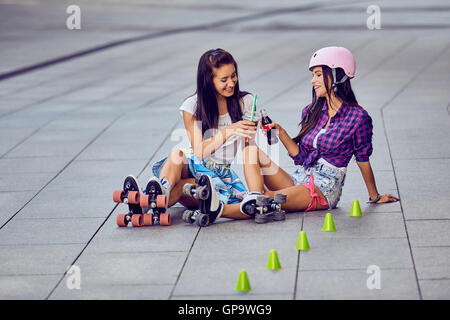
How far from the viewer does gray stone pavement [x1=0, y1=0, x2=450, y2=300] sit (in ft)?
16.7

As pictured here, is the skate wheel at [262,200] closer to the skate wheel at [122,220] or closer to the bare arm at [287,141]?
the bare arm at [287,141]

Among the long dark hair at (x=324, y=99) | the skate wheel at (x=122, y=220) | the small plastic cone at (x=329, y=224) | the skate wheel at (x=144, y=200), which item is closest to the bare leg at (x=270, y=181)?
the long dark hair at (x=324, y=99)

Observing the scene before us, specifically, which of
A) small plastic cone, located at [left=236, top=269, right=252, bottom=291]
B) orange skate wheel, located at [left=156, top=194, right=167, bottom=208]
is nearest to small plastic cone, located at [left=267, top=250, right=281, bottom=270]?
small plastic cone, located at [left=236, top=269, right=252, bottom=291]

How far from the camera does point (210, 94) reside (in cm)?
637

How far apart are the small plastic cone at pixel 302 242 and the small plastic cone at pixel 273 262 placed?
0.40m

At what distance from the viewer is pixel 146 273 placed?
17.2 feet

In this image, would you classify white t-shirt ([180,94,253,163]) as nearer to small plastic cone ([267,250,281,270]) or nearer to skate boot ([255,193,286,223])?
skate boot ([255,193,286,223])

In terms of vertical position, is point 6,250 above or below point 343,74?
below

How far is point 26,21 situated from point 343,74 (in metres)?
20.8

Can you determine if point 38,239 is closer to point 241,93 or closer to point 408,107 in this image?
point 241,93

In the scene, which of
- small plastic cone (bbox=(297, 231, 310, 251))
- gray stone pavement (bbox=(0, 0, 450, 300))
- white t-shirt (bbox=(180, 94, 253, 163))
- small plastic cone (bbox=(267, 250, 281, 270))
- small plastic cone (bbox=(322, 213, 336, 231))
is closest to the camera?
gray stone pavement (bbox=(0, 0, 450, 300))

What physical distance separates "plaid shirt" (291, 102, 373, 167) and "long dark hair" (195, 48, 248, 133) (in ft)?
2.11

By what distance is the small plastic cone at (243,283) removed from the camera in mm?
4836

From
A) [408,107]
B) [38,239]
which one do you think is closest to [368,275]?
[38,239]
